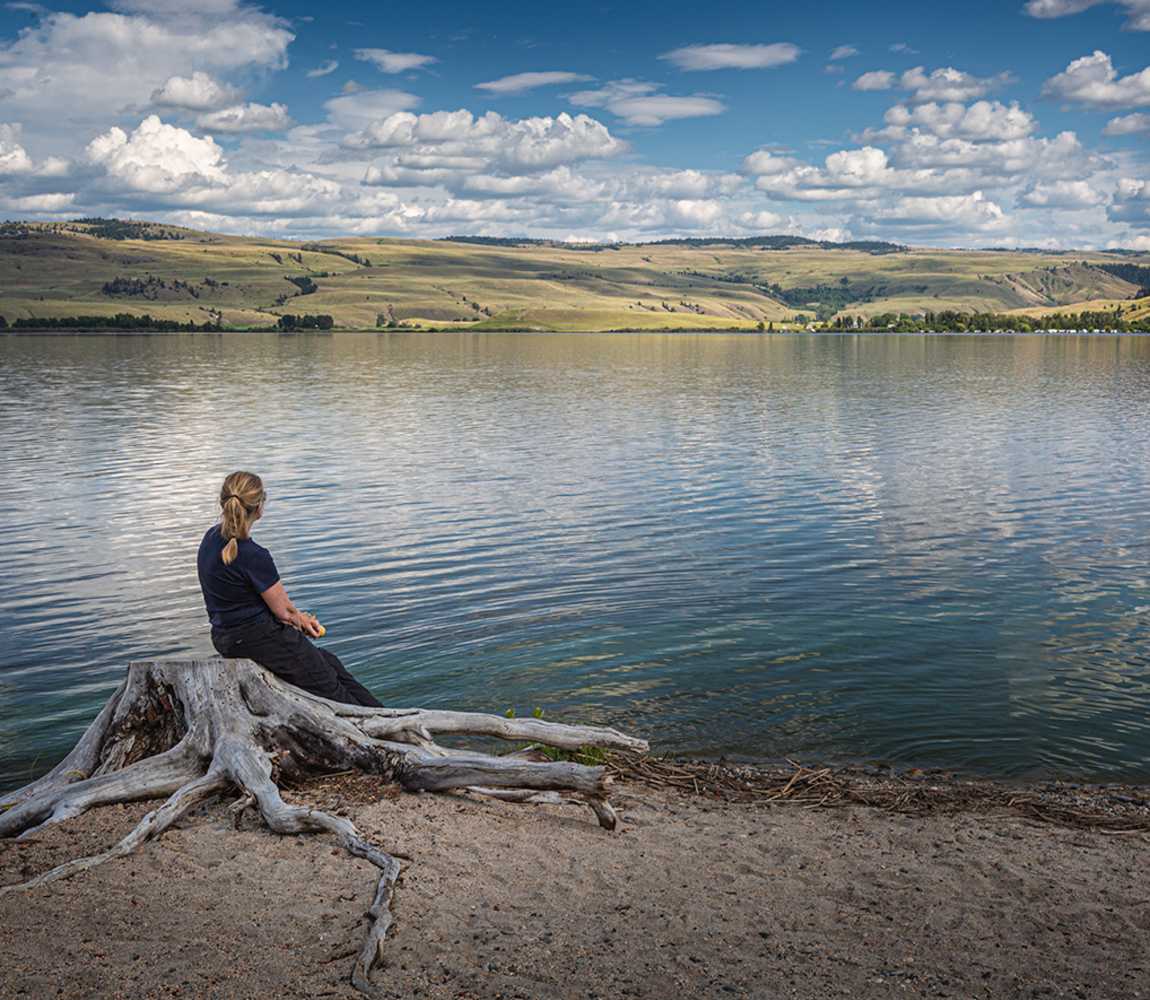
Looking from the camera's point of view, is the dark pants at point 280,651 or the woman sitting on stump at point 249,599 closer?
the woman sitting on stump at point 249,599

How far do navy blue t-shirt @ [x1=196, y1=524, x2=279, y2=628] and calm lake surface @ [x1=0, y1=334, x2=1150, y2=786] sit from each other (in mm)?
4245

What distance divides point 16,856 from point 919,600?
1701cm

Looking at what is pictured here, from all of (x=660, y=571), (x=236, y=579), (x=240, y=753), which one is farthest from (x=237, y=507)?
(x=660, y=571)

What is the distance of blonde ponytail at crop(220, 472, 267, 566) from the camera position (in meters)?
11.6

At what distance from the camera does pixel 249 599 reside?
39.7 ft

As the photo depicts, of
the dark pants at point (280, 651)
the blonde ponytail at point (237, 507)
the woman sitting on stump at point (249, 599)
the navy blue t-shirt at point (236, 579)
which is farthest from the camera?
the dark pants at point (280, 651)

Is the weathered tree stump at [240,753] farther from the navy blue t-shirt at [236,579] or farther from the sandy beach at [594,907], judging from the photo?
the navy blue t-shirt at [236,579]

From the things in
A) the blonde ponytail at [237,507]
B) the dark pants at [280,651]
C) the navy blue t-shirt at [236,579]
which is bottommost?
the dark pants at [280,651]

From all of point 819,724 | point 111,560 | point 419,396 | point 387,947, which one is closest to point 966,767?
point 819,724

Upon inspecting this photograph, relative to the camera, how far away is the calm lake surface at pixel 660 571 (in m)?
16.0

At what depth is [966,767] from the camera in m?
14.1

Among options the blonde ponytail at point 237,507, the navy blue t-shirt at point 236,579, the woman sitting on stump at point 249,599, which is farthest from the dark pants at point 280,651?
the blonde ponytail at point 237,507

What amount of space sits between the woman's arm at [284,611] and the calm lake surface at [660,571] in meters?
4.57

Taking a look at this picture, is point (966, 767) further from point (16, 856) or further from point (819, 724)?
point (16, 856)
